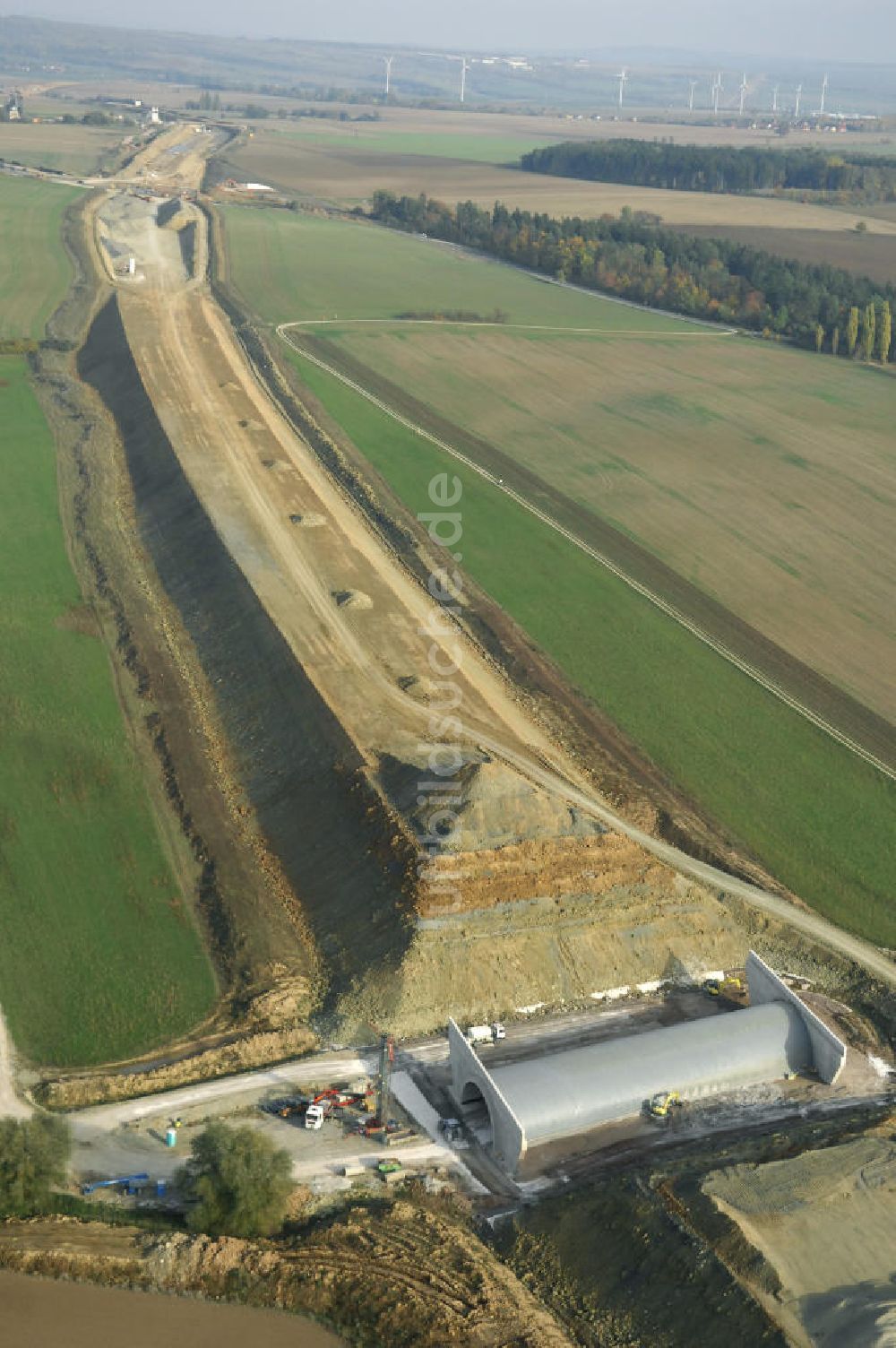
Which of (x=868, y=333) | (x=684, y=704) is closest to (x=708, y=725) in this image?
(x=684, y=704)

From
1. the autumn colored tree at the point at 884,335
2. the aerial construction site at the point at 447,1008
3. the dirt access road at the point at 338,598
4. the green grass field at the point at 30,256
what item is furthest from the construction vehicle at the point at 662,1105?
the autumn colored tree at the point at 884,335

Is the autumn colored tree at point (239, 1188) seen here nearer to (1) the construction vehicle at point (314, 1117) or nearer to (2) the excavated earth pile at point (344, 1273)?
(2) the excavated earth pile at point (344, 1273)

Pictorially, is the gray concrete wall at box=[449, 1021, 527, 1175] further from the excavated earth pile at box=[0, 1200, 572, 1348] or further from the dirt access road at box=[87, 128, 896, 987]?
the dirt access road at box=[87, 128, 896, 987]

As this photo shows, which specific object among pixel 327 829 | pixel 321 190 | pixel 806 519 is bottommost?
pixel 327 829

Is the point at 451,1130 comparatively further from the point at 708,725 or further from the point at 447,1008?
the point at 708,725

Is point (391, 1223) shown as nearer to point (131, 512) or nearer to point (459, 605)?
point (459, 605)

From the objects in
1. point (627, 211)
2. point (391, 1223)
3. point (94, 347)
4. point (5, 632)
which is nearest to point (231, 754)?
point (5, 632)
